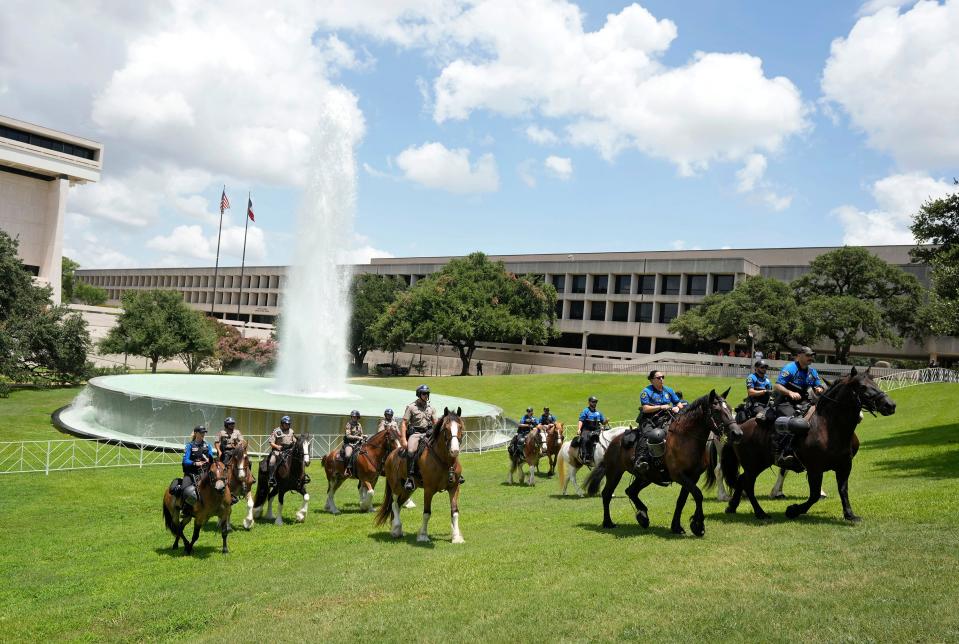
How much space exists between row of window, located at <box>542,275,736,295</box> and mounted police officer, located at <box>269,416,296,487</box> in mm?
80681

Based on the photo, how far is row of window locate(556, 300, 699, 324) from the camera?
317 ft

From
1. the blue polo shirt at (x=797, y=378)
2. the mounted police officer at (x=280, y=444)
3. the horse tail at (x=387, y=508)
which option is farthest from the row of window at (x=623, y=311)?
the horse tail at (x=387, y=508)

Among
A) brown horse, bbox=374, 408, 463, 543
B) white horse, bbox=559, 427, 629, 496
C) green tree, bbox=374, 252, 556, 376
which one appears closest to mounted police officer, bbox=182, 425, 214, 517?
brown horse, bbox=374, 408, 463, 543

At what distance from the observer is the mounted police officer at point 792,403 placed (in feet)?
41.5

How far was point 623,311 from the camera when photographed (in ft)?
334

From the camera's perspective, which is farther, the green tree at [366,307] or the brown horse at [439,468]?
the green tree at [366,307]

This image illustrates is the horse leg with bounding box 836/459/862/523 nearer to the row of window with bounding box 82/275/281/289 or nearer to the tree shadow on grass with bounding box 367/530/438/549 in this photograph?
the tree shadow on grass with bounding box 367/530/438/549

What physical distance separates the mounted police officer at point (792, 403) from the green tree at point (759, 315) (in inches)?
2287

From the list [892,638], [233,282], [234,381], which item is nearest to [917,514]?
[892,638]

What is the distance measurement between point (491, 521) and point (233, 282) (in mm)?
154705

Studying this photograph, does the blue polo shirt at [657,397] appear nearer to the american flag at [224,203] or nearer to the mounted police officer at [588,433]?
the mounted police officer at [588,433]

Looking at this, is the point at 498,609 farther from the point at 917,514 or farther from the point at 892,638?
the point at 917,514

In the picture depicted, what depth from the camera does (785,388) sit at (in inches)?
530

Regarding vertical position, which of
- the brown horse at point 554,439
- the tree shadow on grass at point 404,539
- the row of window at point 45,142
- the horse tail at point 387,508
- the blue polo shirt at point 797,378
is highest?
the row of window at point 45,142
